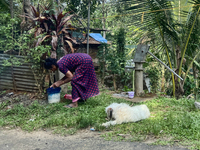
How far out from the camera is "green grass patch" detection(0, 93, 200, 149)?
9.56 ft

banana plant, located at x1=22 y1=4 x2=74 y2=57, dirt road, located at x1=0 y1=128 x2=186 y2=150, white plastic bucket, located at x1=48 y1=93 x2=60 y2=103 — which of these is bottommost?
dirt road, located at x1=0 y1=128 x2=186 y2=150

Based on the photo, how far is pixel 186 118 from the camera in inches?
134

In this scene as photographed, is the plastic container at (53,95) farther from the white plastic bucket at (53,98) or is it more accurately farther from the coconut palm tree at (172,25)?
the coconut palm tree at (172,25)

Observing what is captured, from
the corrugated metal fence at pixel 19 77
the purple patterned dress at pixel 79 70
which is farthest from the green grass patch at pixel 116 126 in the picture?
the corrugated metal fence at pixel 19 77

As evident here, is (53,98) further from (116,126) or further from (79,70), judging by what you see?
(116,126)

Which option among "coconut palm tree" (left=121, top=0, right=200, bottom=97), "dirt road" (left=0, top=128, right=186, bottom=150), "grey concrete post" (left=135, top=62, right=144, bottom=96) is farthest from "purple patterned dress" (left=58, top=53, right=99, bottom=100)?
"coconut palm tree" (left=121, top=0, right=200, bottom=97)

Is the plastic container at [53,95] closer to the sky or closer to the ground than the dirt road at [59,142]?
closer to the sky

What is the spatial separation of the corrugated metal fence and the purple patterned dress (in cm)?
117

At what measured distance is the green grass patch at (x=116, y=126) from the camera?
291 cm

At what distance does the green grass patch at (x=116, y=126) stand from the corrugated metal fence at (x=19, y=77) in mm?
899

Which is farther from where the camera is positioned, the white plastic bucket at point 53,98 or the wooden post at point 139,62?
the wooden post at point 139,62

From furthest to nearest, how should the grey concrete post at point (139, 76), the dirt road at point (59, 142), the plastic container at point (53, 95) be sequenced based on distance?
the grey concrete post at point (139, 76), the plastic container at point (53, 95), the dirt road at point (59, 142)

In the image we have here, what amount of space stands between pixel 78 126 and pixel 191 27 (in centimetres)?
409

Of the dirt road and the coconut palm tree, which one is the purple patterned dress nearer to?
the dirt road
